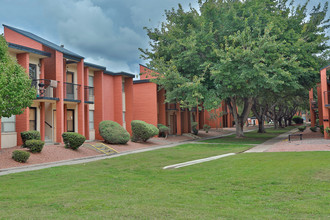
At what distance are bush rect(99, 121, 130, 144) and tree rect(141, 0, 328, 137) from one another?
5.74 m

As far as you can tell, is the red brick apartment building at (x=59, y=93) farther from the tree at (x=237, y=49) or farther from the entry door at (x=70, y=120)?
the tree at (x=237, y=49)

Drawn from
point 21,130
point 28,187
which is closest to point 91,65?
point 21,130

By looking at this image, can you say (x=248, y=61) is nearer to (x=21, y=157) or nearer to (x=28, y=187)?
(x=21, y=157)

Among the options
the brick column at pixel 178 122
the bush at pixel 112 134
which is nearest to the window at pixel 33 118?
the bush at pixel 112 134

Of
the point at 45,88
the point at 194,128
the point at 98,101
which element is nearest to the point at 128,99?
the point at 98,101

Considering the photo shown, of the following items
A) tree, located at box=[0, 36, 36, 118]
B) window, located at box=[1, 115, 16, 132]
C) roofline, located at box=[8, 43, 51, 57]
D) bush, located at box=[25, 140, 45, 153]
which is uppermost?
roofline, located at box=[8, 43, 51, 57]

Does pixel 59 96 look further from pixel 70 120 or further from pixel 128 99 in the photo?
pixel 128 99

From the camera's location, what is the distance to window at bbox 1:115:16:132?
17.9m

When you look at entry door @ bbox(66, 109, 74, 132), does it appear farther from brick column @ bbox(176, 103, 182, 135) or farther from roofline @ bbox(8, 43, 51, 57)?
brick column @ bbox(176, 103, 182, 135)

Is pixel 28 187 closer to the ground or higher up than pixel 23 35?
closer to the ground

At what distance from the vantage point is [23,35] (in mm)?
21031

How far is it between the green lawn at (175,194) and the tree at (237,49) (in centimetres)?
1379

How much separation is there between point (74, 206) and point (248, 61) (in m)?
20.4

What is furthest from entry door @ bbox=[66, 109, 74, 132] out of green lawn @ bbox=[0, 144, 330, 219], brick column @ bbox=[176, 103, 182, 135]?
brick column @ bbox=[176, 103, 182, 135]
